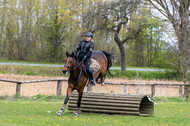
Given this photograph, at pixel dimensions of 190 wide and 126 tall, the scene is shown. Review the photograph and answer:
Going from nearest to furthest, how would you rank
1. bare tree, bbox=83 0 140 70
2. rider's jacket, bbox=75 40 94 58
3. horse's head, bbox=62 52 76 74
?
horse's head, bbox=62 52 76 74 < rider's jacket, bbox=75 40 94 58 < bare tree, bbox=83 0 140 70

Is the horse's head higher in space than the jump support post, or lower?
higher

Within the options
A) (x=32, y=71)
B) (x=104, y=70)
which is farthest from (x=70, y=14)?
(x=104, y=70)

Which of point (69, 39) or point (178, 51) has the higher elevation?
point (69, 39)

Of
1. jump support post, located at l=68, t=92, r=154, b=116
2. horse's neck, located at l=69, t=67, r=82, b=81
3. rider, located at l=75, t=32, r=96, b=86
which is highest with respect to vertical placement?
rider, located at l=75, t=32, r=96, b=86

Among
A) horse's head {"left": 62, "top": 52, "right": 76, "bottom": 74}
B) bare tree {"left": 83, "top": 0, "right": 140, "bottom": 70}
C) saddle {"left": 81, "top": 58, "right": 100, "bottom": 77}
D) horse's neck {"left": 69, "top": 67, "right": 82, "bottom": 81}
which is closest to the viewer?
horse's head {"left": 62, "top": 52, "right": 76, "bottom": 74}

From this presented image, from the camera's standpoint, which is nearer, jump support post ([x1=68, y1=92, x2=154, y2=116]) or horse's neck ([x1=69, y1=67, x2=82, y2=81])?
horse's neck ([x1=69, y1=67, x2=82, y2=81])

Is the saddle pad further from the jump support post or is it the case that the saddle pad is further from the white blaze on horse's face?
the white blaze on horse's face

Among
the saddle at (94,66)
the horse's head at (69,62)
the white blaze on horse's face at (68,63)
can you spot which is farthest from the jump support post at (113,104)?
the white blaze on horse's face at (68,63)

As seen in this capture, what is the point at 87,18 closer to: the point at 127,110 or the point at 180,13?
the point at 180,13

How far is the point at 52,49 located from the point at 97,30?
12.4 meters

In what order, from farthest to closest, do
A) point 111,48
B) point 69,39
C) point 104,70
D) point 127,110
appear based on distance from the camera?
point 69,39 < point 111,48 < point 104,70 < point 127,110

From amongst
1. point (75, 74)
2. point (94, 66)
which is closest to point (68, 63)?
point (75, 74)

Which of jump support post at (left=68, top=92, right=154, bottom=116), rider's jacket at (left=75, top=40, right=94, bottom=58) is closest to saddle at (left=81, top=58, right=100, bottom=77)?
rider's jacket at (left=75, top=40, right=94, bottom=58)

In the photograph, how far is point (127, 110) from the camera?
9812 millimetres
